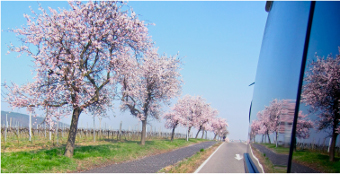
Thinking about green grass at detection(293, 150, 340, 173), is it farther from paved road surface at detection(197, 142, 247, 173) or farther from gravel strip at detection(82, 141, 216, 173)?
gravel strip at detection(82, 141, 216, 173)

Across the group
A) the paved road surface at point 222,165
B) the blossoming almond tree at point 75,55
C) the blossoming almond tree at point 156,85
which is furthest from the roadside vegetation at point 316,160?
the blossoming almond tree at point 156,85

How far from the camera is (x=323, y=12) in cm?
114

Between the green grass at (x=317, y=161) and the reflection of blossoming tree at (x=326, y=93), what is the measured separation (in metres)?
0.03

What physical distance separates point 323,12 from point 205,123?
6282cm

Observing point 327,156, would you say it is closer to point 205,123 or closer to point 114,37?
point 114,37

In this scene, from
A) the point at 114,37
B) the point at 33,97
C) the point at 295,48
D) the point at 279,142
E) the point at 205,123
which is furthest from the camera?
the point at 205,123

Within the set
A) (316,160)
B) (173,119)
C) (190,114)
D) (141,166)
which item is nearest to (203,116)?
(190,114)

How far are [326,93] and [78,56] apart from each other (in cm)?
1243

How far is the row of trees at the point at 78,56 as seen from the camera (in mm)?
11891

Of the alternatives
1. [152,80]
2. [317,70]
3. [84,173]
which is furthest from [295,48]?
[152,80]

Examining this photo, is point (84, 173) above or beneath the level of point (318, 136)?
beneath

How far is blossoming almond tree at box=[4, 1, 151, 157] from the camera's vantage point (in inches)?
468

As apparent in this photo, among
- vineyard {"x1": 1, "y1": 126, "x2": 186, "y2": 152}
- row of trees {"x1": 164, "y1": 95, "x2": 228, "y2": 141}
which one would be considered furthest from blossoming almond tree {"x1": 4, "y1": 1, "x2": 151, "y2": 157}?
row of trees {"x1": 164, "y1": 95, "x2": 228, "y2": 141}

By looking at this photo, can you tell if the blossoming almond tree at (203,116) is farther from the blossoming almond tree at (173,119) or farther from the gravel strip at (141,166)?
the gravel strip at (141,166)
